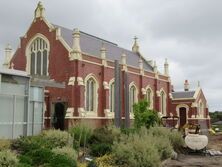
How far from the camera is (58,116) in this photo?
3456 centimetres

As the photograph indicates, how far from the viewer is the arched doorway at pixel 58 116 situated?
3422cm

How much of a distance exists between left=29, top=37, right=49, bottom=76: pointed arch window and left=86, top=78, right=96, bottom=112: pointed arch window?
4.33m

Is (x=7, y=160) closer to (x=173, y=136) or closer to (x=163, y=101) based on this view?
(x=173, y=136)

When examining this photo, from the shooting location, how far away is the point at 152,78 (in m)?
46.6

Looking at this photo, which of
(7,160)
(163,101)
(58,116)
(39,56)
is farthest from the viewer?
(163,101)

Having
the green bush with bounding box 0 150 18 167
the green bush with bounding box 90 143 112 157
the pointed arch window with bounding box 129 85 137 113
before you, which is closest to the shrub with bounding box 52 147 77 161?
the green bush with bounding box 90 143 112 157

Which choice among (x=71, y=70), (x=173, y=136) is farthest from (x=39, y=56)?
(x=173, y=136)

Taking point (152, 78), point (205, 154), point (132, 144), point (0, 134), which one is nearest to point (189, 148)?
point (205, 154)

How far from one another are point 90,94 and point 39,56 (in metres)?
6.51

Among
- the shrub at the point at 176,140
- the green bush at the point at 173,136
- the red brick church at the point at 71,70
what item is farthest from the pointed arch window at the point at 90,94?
the shrub at the point at 176,140

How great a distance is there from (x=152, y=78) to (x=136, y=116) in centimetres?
1534

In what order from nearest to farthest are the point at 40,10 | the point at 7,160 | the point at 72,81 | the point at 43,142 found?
the point at 7,160
the point at 43,142
the point at 72,81
the point at 40,10

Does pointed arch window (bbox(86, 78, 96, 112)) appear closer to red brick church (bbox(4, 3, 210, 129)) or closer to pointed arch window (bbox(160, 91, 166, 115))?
red brick church (bbox(4, 3, 210, 129))

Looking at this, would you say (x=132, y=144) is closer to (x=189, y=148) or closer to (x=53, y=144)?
(x=53, y=144)
